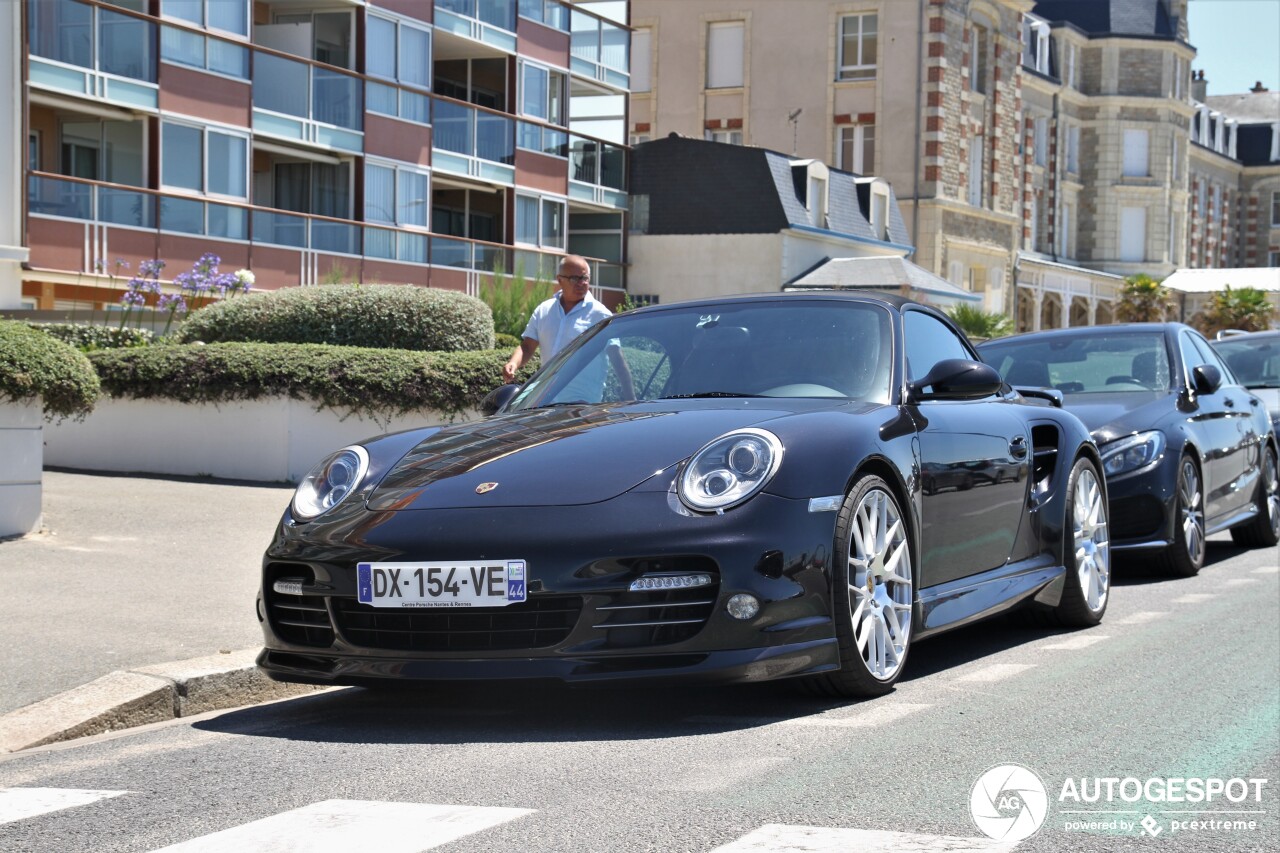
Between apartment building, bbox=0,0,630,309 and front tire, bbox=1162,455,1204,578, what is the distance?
1690cm

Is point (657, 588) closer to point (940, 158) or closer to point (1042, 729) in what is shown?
point (1042, 729)

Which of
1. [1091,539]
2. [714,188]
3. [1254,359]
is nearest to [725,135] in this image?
[714,188]

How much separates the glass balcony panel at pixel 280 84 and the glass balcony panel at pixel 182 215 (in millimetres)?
2786

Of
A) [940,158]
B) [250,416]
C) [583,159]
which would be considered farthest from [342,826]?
[940,158]

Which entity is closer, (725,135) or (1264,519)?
(1264,519)

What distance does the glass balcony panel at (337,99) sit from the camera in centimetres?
2977

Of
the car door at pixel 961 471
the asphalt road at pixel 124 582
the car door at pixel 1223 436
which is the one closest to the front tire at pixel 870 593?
the car door at pixel 961 471

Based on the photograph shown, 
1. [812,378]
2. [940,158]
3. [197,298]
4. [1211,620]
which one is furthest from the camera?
[940,158]

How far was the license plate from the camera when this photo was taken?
5039 mm

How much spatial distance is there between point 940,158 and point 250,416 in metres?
38.4

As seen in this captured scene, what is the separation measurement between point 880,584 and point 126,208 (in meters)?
21.3

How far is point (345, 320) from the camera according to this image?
17.8 metres

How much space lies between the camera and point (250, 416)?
15.6 meters

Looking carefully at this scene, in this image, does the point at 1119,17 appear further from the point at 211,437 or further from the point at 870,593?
the point at 870,593
